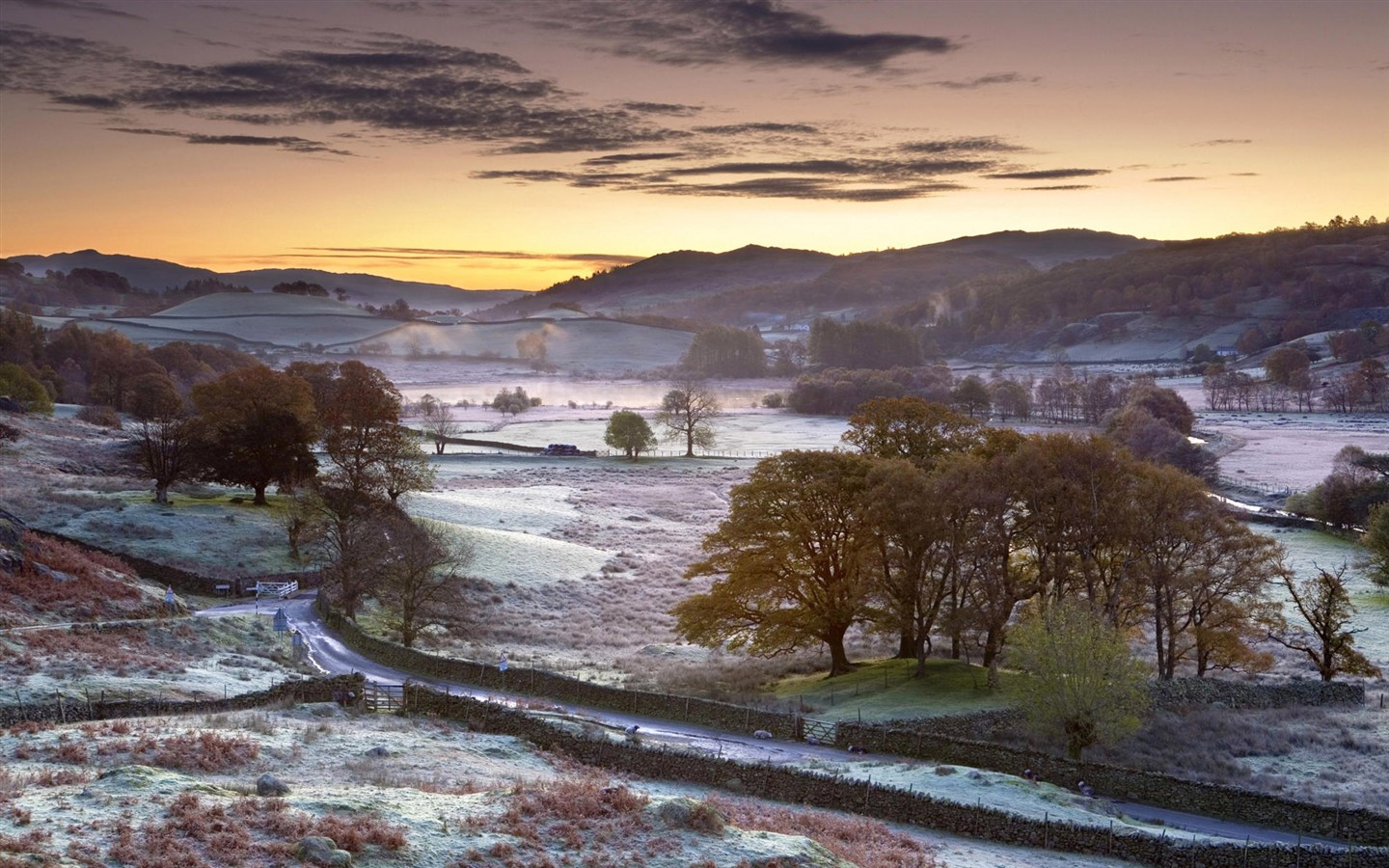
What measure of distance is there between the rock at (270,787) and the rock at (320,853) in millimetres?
3770

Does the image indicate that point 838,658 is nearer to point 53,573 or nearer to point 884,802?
point 884,802

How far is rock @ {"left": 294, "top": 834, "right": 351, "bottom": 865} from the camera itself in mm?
22703

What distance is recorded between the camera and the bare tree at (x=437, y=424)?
14499 cm

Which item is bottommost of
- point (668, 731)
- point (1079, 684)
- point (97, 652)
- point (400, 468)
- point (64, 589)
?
point (668, 731)

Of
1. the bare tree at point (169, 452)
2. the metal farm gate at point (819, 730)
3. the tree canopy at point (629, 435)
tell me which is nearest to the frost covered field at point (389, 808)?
the metal farm gate at point (819, 730)

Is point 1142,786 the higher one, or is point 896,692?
point 1142,786

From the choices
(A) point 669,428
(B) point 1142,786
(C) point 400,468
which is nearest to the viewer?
(B) point 1142,786

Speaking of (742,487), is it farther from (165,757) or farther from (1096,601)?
(165,757)

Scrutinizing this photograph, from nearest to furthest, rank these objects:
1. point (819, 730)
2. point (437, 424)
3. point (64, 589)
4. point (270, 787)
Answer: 1. point (270, 787)
2. point (819, 730)
3. point (64, 589)
4. point (437, 424)

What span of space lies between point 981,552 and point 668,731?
15115 millimetres

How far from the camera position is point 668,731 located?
42.8m

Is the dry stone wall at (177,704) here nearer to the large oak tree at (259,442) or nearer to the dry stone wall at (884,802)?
the dry stone wall at (884,802)

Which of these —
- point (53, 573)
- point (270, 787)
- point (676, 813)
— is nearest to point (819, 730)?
point (676, 813)

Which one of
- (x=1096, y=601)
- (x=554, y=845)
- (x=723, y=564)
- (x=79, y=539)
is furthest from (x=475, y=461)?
(x=554, y=845)
